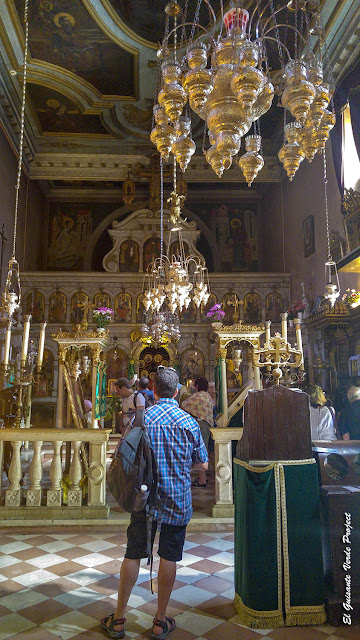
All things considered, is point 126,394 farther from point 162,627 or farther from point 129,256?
point 129,256

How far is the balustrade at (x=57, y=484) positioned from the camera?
5.19m

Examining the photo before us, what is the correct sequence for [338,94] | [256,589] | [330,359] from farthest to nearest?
1. [338,94]
2. [330,359]
3. [256,589]

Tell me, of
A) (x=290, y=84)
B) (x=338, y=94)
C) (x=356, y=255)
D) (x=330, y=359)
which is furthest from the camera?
(x=338, y=94)

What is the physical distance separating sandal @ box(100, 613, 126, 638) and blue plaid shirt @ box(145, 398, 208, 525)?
2.31 feet

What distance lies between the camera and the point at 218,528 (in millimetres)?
5113

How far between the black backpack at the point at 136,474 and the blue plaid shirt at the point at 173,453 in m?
0.06

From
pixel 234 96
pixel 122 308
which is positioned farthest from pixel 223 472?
pixel 122 308

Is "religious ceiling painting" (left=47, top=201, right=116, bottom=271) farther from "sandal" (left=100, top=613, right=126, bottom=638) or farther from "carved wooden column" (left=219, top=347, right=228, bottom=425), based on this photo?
"sandal" (left=100, top=613, right=126, bottom=638)

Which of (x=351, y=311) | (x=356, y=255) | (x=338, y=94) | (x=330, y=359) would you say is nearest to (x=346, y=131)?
(x=338, y=94)

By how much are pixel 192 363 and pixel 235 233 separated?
22.8ft

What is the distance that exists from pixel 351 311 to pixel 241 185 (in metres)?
11.5

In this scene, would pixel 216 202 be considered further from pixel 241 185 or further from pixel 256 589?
pixel 256 589

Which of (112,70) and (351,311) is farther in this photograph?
(112,70)

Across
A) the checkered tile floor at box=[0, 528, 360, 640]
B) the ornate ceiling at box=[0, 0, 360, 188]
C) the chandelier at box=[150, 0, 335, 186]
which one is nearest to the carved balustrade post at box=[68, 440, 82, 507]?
the checkered tile floor at box=[0, 528, 360, 640]
